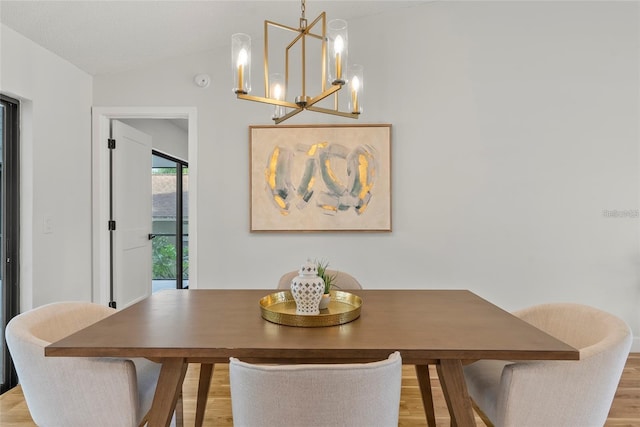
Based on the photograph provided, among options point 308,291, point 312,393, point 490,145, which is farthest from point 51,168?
point 490,145

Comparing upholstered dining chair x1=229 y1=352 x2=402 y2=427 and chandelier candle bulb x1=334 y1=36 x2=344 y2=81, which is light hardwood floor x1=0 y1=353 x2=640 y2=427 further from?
chandelier candle bulb x1=334 y1=36 x2=344 y2=81

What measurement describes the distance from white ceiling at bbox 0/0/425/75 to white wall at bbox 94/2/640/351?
0.18m

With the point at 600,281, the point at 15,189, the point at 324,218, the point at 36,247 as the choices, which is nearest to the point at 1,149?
→ the point at 15,189

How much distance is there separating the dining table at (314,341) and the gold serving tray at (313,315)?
0.02 meters

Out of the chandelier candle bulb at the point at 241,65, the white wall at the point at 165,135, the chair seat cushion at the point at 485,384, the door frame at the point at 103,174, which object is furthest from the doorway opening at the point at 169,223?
the chair seat cushion at the point at 485,384

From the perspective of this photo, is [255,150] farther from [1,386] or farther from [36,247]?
[1,386]

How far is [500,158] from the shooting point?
3.21m

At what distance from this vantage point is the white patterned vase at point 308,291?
60.6 inches

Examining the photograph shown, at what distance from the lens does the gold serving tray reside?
1.44 meters

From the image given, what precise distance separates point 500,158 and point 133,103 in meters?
2.99

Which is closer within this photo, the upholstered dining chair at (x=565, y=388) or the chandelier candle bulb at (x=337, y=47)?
the upholstered dining chair at (x=565, y=388)

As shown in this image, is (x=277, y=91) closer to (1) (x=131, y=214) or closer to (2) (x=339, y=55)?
(2) (x=339, y=55)

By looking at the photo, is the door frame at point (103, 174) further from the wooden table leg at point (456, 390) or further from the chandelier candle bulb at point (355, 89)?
the wooden table leg at point (456, 390)

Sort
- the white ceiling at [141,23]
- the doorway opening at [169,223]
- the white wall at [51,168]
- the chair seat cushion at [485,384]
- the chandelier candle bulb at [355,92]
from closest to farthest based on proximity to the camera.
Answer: the chair seat cushion at [485,384] → the chandelier candle bulb at [355,92] → the white ceiling at [141,23] → the white wall at [51,168] → the doorway opening at [169,223]
